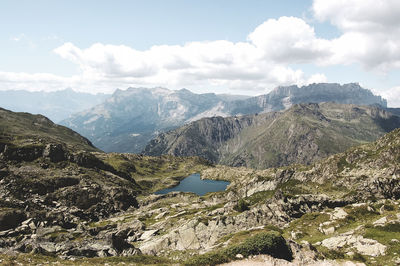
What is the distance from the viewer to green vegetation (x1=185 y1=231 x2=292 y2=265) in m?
28.1

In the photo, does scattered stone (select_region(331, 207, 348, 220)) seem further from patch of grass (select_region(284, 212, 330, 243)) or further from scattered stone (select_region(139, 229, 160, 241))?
scattered stone (select_region(139, 229, 160, 241))

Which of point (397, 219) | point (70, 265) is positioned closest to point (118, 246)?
point (70, 265)

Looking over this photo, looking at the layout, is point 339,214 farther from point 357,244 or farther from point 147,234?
point 147,234

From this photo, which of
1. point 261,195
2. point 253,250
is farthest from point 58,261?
point 261,195

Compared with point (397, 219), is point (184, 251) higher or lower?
lower

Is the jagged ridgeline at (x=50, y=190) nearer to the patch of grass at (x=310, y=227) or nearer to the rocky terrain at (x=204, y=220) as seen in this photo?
the rocky terrain at (x=204, y=220)

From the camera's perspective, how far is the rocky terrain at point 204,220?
101 feet

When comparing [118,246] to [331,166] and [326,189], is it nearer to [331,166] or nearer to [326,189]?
[326,189]

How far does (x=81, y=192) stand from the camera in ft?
449

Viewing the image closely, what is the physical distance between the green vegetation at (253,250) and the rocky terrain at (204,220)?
107 millimetres

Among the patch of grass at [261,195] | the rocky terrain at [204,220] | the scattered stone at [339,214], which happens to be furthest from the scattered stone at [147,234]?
the patch of grass at [261,195]

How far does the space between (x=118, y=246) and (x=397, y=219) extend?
4542cm

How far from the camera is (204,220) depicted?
6266cm

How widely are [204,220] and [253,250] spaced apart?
114 feet
